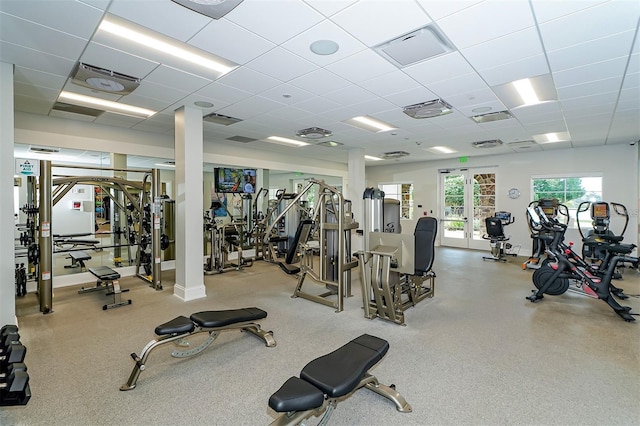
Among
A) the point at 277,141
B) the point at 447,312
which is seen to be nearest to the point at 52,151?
the point at 277,141

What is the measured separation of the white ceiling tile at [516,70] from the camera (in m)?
3.03

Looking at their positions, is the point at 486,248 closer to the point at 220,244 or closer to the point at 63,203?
the point at 220,244

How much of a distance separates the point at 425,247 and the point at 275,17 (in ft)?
9.60

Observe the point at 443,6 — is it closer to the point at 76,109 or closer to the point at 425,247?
the point at 425,247

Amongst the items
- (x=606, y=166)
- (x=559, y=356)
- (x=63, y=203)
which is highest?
(x=606, y=166)

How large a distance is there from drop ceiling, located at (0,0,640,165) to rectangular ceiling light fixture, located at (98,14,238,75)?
0.09m

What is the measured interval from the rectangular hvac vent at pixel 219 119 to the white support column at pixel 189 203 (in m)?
0.37

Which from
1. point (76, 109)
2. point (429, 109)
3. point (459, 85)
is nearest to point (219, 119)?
point (76, 109)

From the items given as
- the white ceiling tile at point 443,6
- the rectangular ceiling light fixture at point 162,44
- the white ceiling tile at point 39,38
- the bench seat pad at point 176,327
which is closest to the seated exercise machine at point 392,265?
the bench seat pad at point 176,327

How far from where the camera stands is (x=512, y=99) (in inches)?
161

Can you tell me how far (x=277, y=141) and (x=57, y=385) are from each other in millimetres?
5510

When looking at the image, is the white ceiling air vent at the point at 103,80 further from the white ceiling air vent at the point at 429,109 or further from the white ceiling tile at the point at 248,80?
the white ceiling air vent at the point at 429,109

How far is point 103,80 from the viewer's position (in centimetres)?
341

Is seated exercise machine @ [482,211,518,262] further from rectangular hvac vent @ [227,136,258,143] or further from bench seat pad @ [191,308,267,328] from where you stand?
bench seat pad @ [191,308,267,328]
